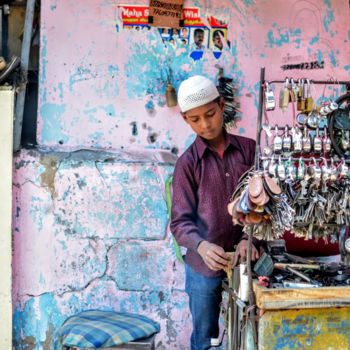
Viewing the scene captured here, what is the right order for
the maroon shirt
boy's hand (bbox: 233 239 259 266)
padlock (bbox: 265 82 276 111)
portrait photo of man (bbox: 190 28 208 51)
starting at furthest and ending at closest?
portrait photo of man (bbox: 190 28 208 51) → the maroon shirt → boy's hand (bbox: 233 239 259 266) → padlock (bbox: 265 82 276 111)

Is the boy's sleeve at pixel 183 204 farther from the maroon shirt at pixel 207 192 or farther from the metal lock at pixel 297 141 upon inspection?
the metal lock at pixel 297 141

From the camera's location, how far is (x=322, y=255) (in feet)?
9.26

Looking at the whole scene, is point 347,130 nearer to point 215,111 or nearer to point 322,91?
point 215,111

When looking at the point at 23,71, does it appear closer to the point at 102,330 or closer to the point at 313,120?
the point at 102,330

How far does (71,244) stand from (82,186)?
0.42 m

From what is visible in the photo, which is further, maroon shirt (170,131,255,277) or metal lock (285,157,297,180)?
maroon shirt (170,131,255,277)

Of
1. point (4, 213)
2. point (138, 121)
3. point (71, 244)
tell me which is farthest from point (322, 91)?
point (4, 213)

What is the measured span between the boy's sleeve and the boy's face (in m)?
0.20

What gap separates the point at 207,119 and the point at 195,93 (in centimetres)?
15

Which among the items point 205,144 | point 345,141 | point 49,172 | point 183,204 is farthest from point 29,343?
point 345,141

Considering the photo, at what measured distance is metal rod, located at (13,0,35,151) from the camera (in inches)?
141

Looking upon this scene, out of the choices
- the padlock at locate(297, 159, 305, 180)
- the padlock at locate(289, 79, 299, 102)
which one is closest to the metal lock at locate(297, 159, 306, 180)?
the padlock at locate(297, 159, 305, 180)

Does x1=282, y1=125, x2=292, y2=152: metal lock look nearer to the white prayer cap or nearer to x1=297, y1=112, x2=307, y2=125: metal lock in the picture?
x1=297, y1=112, x2=307, y2=125: metal lock

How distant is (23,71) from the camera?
359 centimetres
